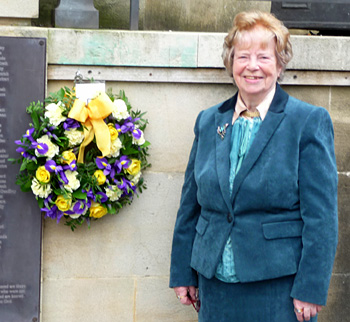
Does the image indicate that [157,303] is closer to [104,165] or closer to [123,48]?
[104,165]

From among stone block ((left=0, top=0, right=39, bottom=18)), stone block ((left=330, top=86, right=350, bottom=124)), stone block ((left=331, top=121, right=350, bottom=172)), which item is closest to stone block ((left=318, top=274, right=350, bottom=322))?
stone block ((left=331, top=121, right=350, bottom=172))

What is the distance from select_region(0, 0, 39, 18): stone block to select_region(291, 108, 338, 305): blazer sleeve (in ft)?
5.43

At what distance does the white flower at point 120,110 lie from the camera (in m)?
3.32

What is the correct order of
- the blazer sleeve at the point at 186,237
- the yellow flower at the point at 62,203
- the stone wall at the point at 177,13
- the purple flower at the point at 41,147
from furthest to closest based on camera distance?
the stone wall at the point at 177,13 < the yellow flower at the point at 62,203 < the purple flower at the point at 41,147 < the blazer sleeve at the point at 186,237

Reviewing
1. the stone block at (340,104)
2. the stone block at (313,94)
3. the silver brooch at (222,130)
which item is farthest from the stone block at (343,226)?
the silver brooch at (222,130)

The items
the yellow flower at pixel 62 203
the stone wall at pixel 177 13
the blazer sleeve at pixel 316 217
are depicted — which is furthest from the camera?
the stone wall at pixel 177 13

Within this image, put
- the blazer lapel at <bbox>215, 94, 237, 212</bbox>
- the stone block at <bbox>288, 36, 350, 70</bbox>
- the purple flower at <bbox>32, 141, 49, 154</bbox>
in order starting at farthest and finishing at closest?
the stone block at <bbox>288, 36, 350, 70</bbox>, the purple flower at <bbox>32, 141, 49, 154</bbox>, the blazer lapel at <bbox>215, 94, 237, 212</bbox>

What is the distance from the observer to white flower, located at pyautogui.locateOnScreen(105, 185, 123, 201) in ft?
11.1

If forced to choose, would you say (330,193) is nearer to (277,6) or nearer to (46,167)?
(46,167)

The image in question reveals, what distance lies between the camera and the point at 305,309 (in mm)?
2693

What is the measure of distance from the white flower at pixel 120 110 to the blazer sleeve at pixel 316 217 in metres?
1.04

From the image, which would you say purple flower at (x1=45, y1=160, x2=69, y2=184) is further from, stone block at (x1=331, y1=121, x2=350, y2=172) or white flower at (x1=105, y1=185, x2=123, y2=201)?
stone block at (x1=331, y1=121, x2=350, y2=172)

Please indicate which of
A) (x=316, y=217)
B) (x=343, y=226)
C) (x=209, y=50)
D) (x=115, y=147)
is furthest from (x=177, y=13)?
(x=316, y=217)

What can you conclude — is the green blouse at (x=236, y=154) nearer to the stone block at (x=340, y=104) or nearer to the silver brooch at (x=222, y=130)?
the silver brooch at (x=222, y=130)
